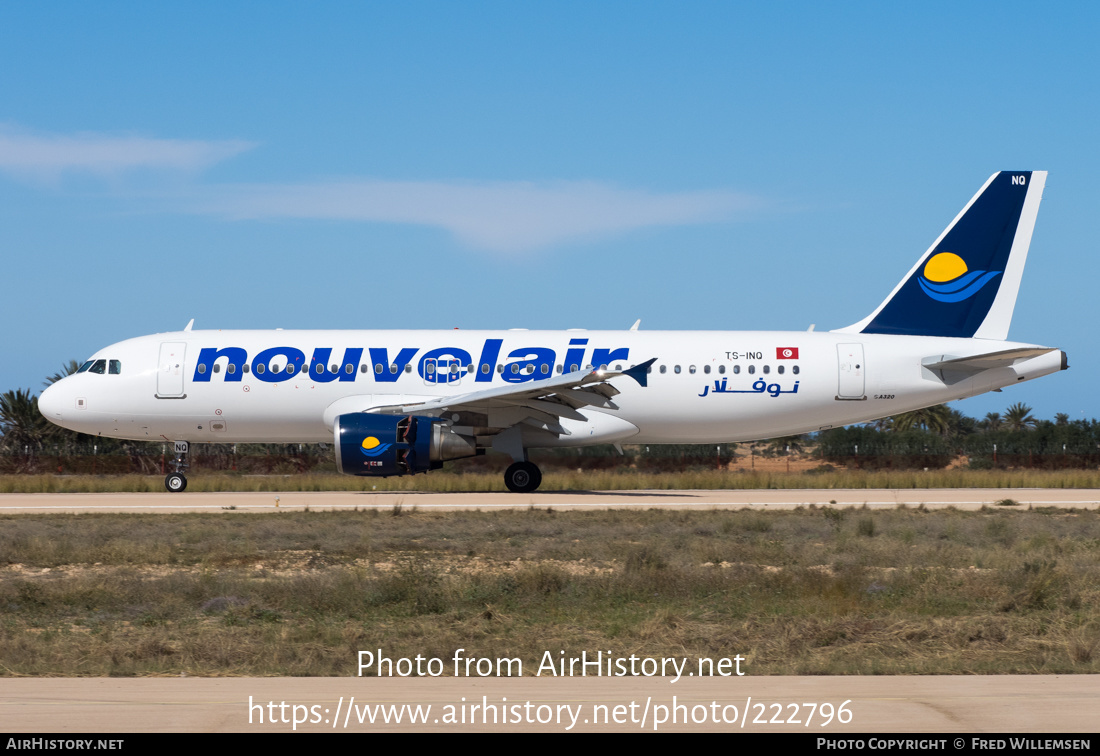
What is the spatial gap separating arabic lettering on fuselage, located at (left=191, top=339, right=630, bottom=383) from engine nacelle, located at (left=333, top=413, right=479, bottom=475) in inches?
84.4

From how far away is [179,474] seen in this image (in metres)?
25.9

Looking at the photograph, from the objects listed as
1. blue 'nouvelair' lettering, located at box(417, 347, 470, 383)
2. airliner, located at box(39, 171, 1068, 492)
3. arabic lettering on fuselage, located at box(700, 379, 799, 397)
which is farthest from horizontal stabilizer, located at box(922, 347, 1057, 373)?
blue 'nouvelair' lettering, located at box(417, 347, 470, 383)

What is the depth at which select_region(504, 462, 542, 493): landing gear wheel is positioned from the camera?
25.4 metres

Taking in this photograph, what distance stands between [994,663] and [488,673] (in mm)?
3667

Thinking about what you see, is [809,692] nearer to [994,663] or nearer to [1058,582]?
[994,663]

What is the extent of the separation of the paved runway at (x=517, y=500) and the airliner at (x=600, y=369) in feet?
4.62

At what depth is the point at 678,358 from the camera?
26.0m

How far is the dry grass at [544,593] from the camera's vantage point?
329 inches

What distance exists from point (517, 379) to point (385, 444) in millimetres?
3960

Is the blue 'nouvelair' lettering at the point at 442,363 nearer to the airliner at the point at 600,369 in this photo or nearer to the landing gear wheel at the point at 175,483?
the airliner at the point at 600,369

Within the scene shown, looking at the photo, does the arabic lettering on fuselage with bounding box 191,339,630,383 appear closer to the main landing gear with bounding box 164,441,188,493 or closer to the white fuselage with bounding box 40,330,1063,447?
the white fuselage with bounding box 40,330,1063,447

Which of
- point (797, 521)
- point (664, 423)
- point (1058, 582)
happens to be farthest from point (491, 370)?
point (1058, 582)

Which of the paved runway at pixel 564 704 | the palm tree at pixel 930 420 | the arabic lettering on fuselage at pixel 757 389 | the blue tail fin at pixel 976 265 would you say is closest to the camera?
the paved runway at pixel 564 704

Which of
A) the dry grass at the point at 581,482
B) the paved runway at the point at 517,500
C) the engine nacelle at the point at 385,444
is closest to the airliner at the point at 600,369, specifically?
the engine nacelle at the point at 385,444
